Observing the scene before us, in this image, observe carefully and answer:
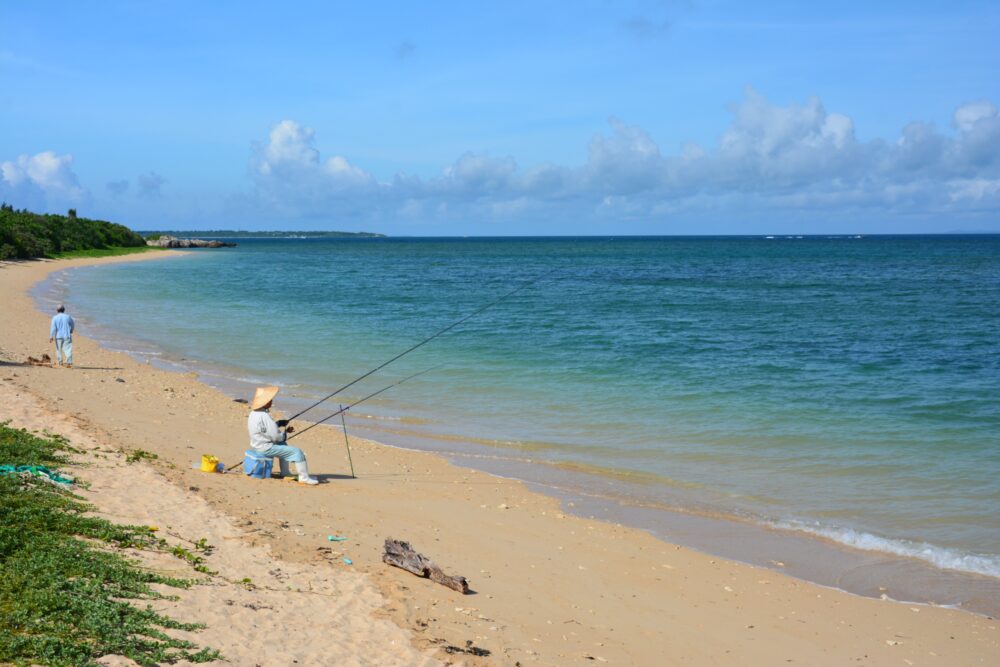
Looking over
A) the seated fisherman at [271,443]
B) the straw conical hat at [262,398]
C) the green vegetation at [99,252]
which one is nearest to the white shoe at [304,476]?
the seated fisherman at [271,443]

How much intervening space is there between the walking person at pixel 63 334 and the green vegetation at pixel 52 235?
39985 mm

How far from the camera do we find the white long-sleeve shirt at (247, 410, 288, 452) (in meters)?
10.2

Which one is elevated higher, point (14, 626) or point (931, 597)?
point (14, 626)

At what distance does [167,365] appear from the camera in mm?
19812

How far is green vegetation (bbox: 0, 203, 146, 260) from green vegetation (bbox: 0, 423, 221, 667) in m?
51.7

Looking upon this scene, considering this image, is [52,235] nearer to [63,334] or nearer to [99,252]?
[99,252]

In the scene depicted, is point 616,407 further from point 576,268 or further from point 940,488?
point 576,268

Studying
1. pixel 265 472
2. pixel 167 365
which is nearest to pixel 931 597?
pixel 265 472

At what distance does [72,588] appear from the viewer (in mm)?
5344

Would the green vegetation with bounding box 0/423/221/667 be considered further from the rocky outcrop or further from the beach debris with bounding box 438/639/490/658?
the rocky outcrop

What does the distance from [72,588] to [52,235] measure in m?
68.3

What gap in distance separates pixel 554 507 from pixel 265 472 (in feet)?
11.6

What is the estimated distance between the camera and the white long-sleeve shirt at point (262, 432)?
10250mm

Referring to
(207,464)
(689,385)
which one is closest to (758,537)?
(207,464)
